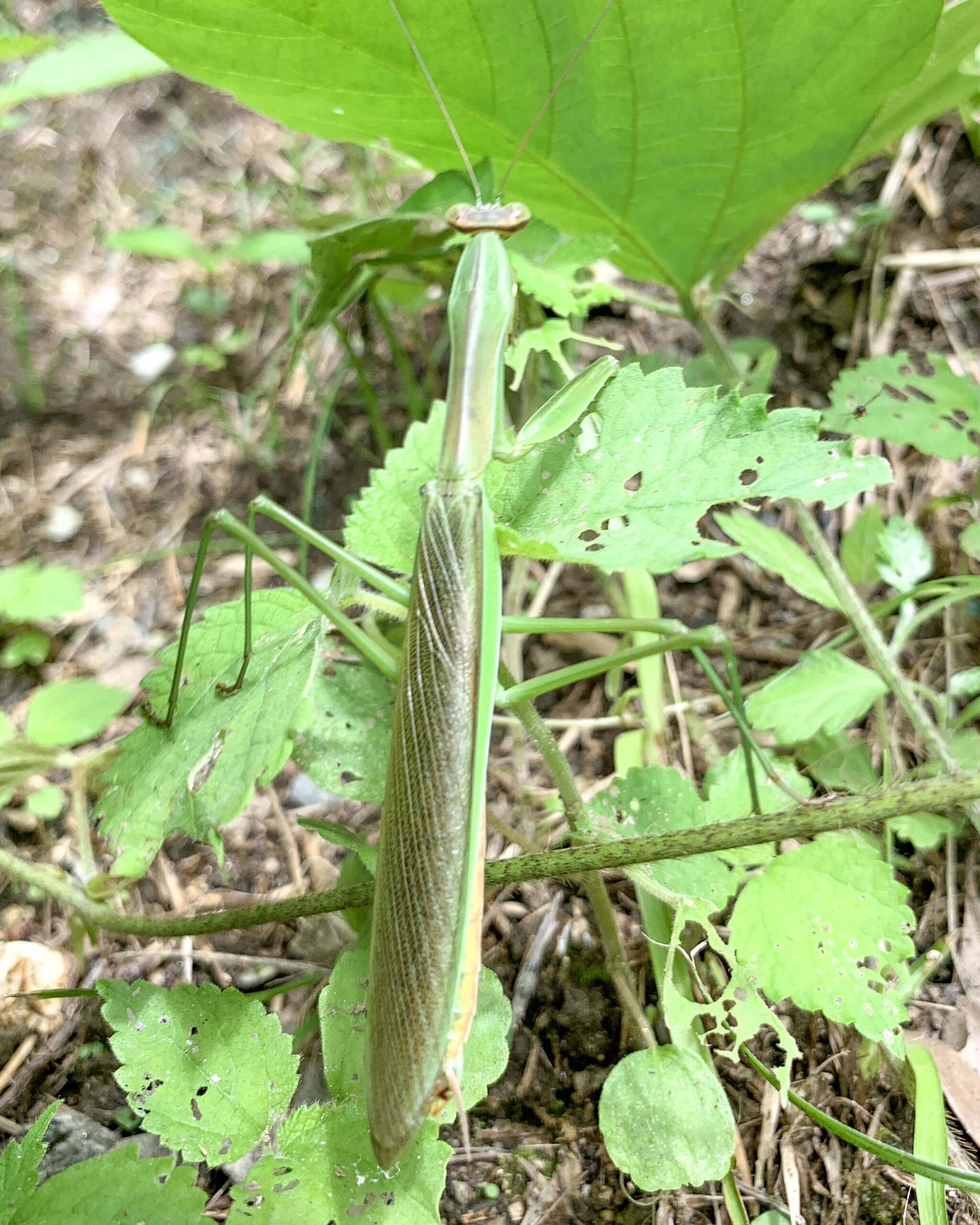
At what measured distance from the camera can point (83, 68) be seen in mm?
2320

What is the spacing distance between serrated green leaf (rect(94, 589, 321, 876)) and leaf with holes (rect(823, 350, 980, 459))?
1005 mm

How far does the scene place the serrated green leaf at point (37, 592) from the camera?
1919 mm

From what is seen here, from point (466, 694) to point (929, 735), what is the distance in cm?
78

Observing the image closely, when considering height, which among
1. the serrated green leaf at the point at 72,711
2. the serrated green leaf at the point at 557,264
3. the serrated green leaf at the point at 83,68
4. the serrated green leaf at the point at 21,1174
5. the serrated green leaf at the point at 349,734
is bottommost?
the serrated green leaf at the point at 21,1174

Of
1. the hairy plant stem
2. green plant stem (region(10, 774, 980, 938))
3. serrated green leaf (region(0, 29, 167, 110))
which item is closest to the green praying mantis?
green plant stem (region(10, 774, 980, 938))

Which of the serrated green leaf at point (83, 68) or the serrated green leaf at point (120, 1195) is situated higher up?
the serrated green leaf at point (83, 68)

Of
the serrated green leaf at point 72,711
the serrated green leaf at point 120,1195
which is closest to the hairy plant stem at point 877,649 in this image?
the serrated green leaf at point 120,1195

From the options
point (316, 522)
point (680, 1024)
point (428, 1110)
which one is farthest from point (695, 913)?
point (316, 522)

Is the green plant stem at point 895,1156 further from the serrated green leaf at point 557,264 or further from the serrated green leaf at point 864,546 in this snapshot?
the serrated green leaf at point 557,264

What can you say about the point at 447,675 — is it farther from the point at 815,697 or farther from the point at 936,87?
the point at 936,87

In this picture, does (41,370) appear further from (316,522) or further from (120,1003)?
(120,1003)

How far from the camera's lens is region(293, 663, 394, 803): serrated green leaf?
1176 mm

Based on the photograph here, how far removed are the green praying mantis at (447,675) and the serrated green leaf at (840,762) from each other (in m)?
0.44

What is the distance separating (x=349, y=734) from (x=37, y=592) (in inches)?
46.6
